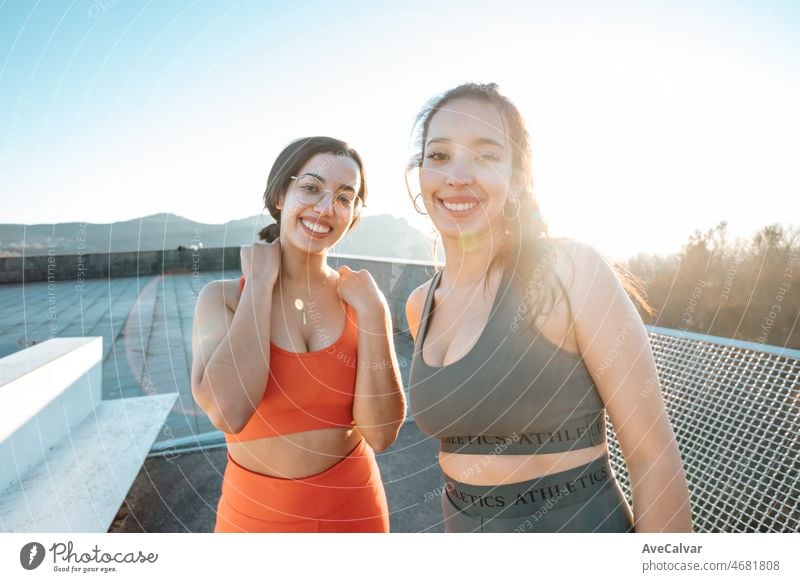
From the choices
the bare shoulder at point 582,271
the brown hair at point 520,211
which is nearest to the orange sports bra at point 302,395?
the brown hair at point 520,211

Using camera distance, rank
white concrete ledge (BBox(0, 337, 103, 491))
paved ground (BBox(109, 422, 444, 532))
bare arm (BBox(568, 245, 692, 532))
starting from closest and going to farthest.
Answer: bare arm (BBox(568, 245, 692, 532)) → white concrete ledge (BBox(0, 337, 103, 491)) → paved ground (BBox(109, 422, 444, 532))

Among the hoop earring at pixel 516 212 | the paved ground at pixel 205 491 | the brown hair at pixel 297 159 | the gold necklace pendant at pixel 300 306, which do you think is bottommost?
the paved ground at pixel 205 491

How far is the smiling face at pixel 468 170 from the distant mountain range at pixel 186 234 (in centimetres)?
21

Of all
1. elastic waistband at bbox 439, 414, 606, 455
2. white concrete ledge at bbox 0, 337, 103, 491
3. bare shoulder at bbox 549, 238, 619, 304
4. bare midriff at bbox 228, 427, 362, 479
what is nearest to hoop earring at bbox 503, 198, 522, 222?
bare shoulder at bbox 549, 238, 619, 304

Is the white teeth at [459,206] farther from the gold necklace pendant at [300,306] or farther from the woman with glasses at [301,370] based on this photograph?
the gold necklace pendant at [300,306]

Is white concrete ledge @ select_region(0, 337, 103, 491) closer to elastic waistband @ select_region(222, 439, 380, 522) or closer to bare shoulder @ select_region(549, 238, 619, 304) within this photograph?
elastic waistband @ select_region(222, 439, 380, 522)

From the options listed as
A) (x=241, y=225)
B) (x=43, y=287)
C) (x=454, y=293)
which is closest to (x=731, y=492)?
(x=454, y=293)

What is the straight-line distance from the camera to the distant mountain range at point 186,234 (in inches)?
46.3

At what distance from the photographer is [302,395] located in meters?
1.24

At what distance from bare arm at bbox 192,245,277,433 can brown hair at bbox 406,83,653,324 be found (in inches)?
23.9

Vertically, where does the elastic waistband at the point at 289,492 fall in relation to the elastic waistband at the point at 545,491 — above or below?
below

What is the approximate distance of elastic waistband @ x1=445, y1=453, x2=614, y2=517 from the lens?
98 cm

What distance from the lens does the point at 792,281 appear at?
1282 millimetres
